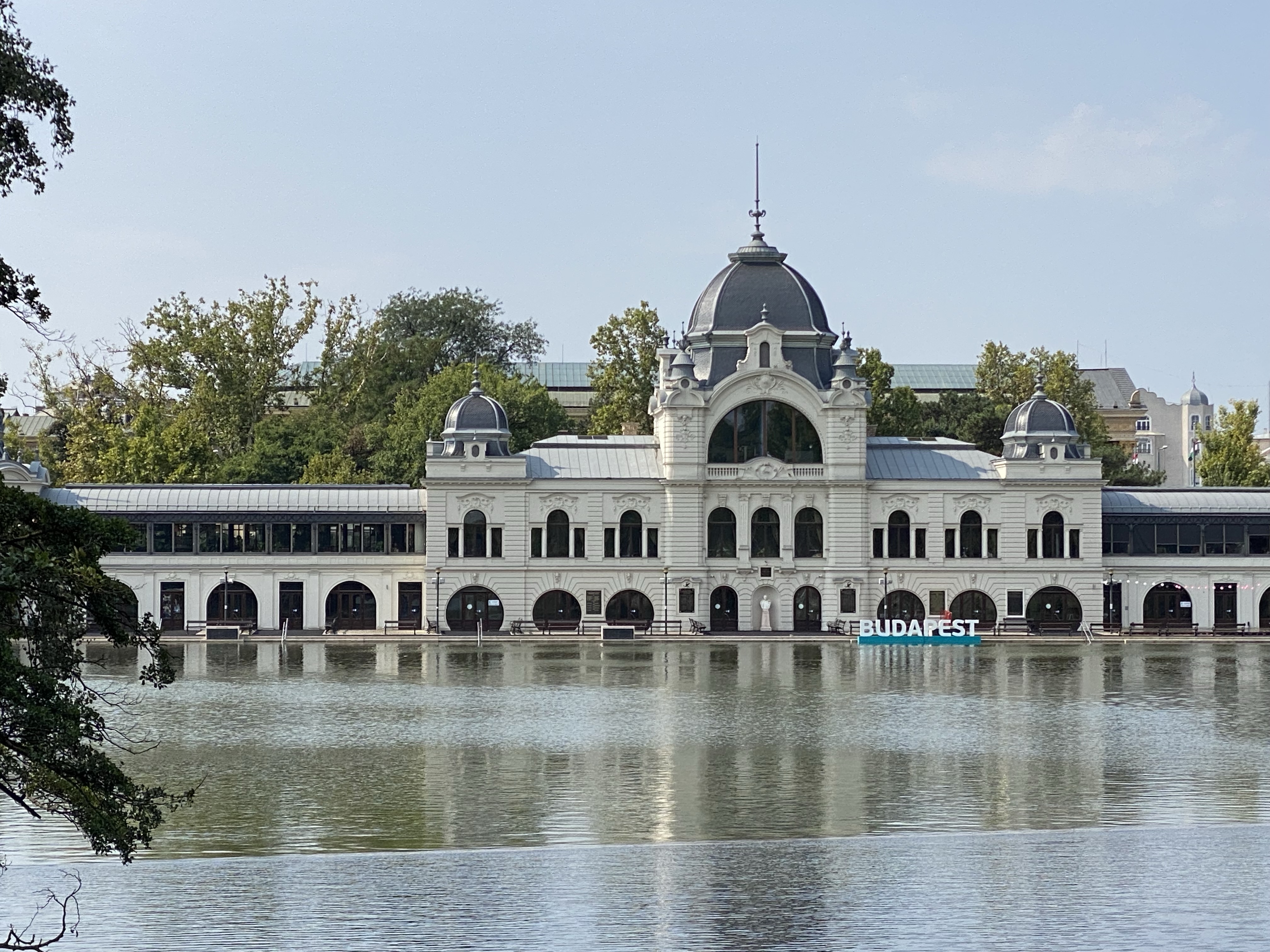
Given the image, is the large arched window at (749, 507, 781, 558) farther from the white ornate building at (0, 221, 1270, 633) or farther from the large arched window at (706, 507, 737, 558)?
the large arched window at (706, 507, 737, 558)

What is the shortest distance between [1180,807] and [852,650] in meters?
43.5

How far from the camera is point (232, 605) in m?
86.2

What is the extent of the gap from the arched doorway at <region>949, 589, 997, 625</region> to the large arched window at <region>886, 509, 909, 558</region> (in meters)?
3.24

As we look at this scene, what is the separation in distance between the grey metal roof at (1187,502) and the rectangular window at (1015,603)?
6.13 metres

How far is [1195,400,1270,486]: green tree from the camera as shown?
118000mm

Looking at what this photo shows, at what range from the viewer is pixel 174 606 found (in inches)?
3376

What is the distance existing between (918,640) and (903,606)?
5.85 metres

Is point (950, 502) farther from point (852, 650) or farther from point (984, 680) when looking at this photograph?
point (984, 680)

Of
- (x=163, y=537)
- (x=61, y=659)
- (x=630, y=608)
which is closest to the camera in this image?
(x=61, y=659)

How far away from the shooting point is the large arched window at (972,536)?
88312mm

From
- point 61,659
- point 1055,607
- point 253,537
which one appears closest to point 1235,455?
point 1055,607

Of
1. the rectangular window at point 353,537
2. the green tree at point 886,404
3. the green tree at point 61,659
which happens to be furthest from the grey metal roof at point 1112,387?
the green tree at point 61,659

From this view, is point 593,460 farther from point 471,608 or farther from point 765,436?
point 471,608

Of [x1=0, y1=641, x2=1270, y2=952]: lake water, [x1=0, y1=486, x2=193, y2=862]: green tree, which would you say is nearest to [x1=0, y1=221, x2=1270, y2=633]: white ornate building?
[x1=0, y1=641, x2=1270, y2=952]: lake water
